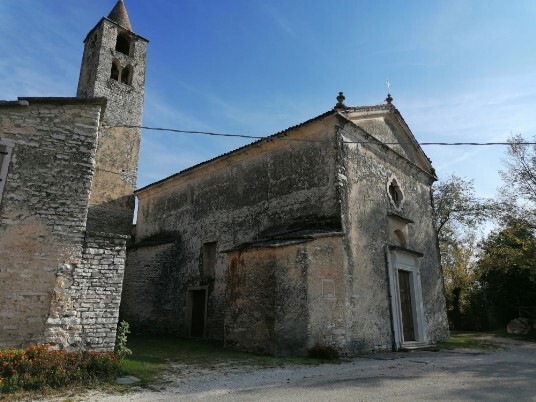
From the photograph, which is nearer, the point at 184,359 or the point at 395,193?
the point at 184,359

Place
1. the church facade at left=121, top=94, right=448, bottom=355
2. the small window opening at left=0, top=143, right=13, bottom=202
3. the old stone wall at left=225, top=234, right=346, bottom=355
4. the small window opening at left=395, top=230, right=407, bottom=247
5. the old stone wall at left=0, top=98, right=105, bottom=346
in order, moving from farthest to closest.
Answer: the small window opening at left=395, top=230, right=407, bottom=247 → the church facade at left=121, top=94, right=448, bottom=355 → the old stone wall at left=225, top=234, right=346, bottom=355 → the small window opening at left=0, top=143, right=13, bottom=202 → the old stone wall at left=0, top=98, right=105, bottom=346

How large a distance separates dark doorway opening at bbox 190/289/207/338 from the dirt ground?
22.2 ft

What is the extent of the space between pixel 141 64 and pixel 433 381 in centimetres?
2071

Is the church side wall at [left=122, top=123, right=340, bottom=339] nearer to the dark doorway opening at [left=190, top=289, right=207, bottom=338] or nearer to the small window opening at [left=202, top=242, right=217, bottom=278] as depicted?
the small window opening at [left=202, top=242, right=217, bottom=278]

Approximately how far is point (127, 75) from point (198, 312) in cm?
1351

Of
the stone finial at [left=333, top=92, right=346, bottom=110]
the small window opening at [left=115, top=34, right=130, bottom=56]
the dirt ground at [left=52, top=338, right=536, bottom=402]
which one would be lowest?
the dirt ground at [left=52, top=338, right=536, bottom=402]

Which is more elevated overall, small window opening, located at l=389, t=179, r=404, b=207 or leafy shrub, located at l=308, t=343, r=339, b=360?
small window opening, located at l=389, t=179, r=404, b=207

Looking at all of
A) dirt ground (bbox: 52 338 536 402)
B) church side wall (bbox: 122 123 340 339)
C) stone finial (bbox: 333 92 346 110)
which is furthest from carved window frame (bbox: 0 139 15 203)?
stone finial (bbox: 333 92 346 110)

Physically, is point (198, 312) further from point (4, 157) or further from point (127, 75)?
point (127, 75)

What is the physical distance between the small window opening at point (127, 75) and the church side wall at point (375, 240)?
13.6 m

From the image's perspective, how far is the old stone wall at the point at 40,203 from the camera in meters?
7.61

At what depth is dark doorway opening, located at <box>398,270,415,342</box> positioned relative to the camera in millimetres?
13591

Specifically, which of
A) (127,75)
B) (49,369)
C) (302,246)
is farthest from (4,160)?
(127,75)

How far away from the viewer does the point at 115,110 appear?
769 inches
